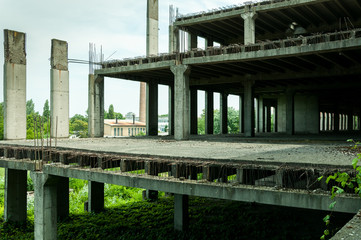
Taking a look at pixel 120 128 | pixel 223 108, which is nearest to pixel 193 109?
pixel 223 108

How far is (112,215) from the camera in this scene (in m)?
22.0

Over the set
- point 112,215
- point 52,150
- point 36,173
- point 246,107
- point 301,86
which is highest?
point 301,86

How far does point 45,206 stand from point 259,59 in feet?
48.7

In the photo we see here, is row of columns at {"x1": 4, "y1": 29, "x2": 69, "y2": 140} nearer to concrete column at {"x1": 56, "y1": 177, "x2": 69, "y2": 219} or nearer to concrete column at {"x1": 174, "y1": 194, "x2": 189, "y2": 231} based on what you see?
concrete column at {"x1": 56, "y1": 177, "x2": 69, "y2": 219}

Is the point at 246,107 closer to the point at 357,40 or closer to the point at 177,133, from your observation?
the point at 177,133

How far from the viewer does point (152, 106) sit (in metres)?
Result: 33.1

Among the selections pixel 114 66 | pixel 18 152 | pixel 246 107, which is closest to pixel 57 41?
pixel 114 66

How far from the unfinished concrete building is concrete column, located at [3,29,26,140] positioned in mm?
6323

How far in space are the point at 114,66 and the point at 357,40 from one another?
725 inches

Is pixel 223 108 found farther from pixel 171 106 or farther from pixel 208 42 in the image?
pixel 208 42

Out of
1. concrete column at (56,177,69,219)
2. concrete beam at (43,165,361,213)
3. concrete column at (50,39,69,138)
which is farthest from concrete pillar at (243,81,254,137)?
concrete beam at (43,165,361,213)

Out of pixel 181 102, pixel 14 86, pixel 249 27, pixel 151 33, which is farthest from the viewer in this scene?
pixel 151 33

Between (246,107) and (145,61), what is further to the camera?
(246,107)

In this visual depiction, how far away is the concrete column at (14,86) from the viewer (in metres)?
24.1
